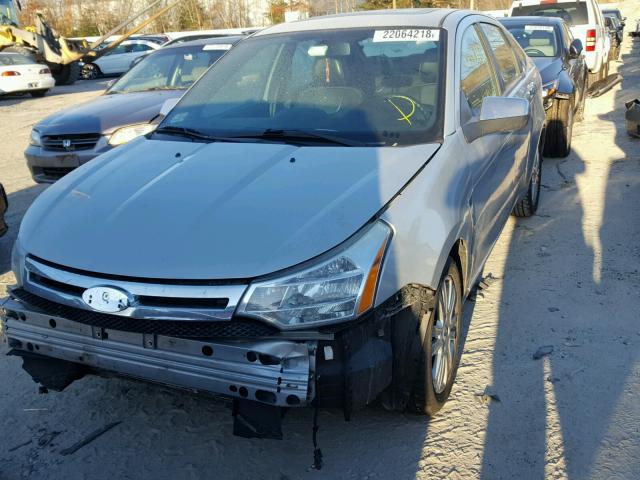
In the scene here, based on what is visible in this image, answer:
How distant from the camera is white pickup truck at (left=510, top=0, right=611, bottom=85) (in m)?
13.4

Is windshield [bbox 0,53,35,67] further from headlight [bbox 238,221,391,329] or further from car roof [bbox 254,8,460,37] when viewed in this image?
headlight [bbox 238,221,391,329]

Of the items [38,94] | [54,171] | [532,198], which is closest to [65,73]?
[38,94]

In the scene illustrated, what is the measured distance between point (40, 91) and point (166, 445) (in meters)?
18.9

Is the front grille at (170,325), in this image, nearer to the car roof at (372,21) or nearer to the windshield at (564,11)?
the car roof at (372,21)

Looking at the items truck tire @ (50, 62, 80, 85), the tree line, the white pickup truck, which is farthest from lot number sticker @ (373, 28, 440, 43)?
the tree line

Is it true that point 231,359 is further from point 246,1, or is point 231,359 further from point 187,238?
point 246,1

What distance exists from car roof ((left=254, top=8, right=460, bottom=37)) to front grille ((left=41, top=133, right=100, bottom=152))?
306 centimetres

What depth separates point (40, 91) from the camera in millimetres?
19516

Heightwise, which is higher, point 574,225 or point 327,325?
point 327,325

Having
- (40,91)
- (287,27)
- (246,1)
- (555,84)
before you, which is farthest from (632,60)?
(246,1)

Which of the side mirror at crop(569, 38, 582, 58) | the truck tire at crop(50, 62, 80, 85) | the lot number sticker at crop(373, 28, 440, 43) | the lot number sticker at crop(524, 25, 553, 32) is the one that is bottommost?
the truck tire at crop(50, 62, 80, 85)

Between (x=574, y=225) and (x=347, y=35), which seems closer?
(x=347, y=35)

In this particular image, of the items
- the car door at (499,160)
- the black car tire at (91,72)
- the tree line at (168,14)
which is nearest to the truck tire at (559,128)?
the car door at (499,160)

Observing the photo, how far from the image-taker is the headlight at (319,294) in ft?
7.68
